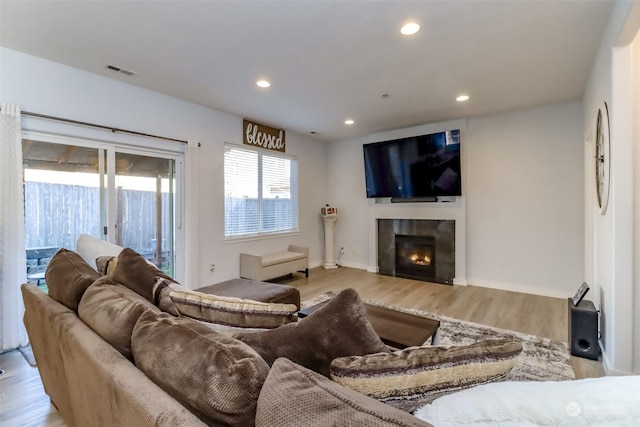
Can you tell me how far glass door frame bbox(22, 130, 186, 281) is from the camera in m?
3.06

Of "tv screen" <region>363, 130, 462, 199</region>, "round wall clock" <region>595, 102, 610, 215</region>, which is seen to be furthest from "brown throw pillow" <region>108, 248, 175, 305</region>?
"tv screen" <region>363, 130, 462, 199</region>

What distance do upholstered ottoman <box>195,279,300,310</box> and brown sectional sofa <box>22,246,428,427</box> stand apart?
1.26 m

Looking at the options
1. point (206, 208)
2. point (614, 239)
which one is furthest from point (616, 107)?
point (206, 208)

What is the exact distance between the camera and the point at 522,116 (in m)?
4.30

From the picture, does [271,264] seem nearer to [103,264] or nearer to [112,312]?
[103,264]

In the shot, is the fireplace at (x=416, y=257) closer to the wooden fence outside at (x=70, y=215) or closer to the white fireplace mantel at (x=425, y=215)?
the white fireplace mantel at (x=425, y=215)

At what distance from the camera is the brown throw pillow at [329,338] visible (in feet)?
2.95

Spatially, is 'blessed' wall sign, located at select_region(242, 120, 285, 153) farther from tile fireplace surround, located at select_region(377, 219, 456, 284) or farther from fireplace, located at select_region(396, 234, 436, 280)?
fireplace, located at select_region(396, 234, 436, 280)

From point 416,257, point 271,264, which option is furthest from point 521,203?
point 271,264

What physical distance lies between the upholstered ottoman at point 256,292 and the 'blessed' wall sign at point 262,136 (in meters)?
2.68

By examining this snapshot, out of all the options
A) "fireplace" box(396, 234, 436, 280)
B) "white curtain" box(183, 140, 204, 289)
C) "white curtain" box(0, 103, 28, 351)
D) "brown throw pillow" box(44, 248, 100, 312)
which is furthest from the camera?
"fireplace" box(396, 234, 436, 280)

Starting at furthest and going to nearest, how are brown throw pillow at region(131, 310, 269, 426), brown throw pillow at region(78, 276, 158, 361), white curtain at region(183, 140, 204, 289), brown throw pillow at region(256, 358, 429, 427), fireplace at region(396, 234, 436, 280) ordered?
fireplace at region(396, 234, 436, 280) → white curtain at region(183, 140, 204, 289) → brown throw pillow at region(78, 276, 158, 361) → brown throw pillow at region(131, 310, 269, 426) → brown throw pillow at region(256, 358, 429, 427)

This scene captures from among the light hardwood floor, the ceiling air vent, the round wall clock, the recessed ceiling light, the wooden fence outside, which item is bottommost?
the light hardwood floor

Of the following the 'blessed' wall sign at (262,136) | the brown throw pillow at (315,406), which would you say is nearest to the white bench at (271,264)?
the 'blessed' wall sign at (262,136)
